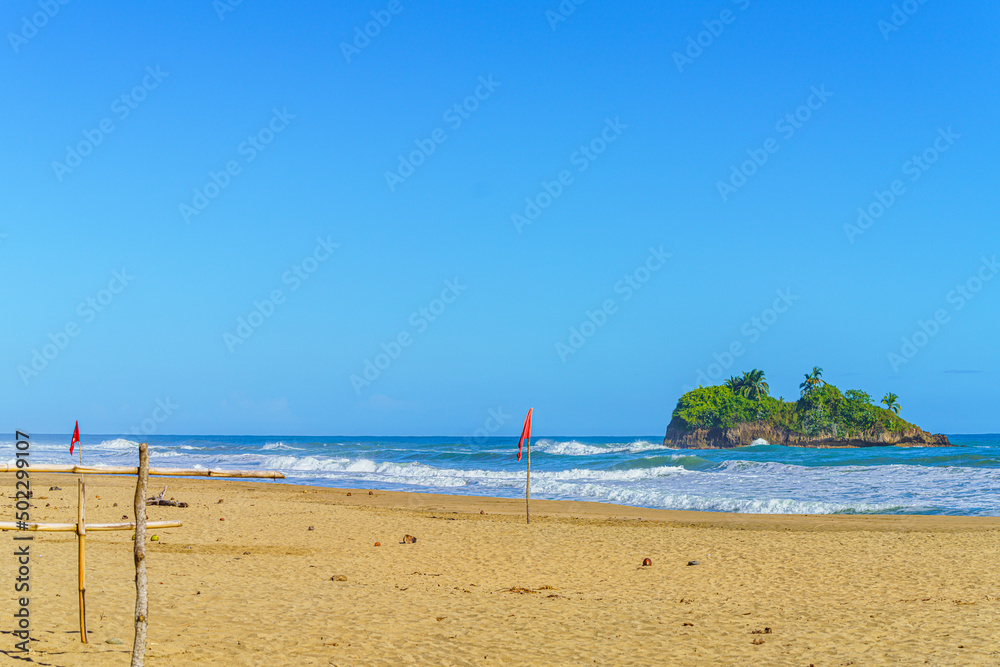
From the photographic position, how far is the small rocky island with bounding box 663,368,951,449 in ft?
268

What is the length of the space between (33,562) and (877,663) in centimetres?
1075

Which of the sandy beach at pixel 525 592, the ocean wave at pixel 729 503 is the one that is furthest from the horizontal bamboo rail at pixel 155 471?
the ocean wave at pixel 729 503

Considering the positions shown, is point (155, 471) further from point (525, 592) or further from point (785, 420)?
point (785, 420)

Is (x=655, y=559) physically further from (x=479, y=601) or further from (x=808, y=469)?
(x=808, y=469)

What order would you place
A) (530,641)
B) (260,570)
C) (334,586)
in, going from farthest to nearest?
(260,570)
(334,586)
(530,641)

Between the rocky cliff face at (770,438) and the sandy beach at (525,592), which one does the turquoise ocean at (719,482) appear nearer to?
the sandy beach at (525,592)

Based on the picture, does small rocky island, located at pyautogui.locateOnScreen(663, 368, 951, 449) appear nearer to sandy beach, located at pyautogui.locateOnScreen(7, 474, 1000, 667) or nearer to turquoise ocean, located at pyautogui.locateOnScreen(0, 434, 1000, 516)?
turquoise ocean, located at pyautogui.locateOnScreen(0, 434, 1000, 516)

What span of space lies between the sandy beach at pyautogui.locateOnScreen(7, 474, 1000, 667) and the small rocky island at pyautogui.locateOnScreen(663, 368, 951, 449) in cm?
6939

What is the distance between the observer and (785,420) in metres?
86.9

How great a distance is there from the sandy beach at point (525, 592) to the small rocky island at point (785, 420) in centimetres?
6939

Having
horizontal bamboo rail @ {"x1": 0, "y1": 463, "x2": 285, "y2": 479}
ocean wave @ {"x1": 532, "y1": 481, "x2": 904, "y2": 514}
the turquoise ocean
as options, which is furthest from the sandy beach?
the turquoise ocean

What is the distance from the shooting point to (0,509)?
18344 millimetres

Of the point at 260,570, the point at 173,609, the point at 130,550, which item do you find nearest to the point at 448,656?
the point at 173,609

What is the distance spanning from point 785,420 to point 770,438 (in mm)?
2791
